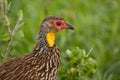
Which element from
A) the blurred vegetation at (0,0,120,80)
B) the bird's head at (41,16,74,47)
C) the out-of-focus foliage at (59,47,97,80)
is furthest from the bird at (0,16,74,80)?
the blurred vegetation at (0,0,120,80)

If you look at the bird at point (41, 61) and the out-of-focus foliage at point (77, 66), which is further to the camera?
the out-of-focus foliage at point (77, 66)

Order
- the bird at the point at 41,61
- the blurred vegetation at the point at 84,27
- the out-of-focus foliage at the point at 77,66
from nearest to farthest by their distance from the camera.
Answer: the bird at the point at 41,61 → the out-of-focus foliage at the point at 77,66 → the blurred vegetation at the point at 84,27

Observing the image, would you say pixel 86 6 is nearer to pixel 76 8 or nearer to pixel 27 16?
pixel 76 8

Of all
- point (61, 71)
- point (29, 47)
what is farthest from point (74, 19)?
point (61, 71)

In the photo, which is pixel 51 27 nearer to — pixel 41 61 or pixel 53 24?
pixel 53 24

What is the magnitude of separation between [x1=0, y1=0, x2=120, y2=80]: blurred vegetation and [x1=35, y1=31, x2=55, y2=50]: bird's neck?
1155mm

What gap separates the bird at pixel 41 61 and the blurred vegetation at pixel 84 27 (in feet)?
3.66

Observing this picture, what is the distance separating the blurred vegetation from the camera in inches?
354

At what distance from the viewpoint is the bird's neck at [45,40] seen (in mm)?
7111

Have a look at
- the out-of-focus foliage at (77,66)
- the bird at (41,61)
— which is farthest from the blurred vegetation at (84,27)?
the bird at (41,61)

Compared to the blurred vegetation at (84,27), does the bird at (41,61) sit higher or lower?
lower

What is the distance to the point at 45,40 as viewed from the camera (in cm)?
715

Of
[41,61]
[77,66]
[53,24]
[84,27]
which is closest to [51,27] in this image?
[53,24]

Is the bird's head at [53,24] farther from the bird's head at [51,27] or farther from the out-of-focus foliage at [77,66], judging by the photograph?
the out-of-focus foliage at [77,66]
